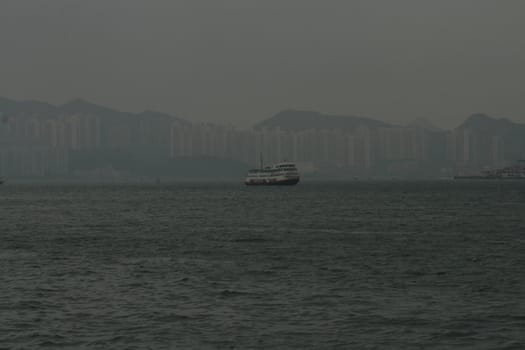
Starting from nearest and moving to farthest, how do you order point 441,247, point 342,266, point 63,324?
1. point 63,324
2. point 342,266
3. point 441,247

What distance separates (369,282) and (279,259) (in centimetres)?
884

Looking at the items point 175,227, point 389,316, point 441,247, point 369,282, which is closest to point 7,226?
point 175,227

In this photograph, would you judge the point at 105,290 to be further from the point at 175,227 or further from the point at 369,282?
the point at 175,227

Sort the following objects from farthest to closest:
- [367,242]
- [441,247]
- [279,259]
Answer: [367,242] < [441,247] < [279,259]

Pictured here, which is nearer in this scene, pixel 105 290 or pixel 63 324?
pixel 63 324

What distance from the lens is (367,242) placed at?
4800 cm

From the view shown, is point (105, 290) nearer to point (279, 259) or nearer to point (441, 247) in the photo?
point (279, 259)

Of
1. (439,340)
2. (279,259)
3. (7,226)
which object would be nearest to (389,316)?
(439,340)

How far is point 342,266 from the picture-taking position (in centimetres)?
3553

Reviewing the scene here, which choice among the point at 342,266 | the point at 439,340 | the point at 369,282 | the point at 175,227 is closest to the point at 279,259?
the point at 342,266

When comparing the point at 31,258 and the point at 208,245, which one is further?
the point at 208,245

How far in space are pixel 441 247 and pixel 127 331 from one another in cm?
2674

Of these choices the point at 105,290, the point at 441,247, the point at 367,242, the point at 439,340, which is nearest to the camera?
the point at 439,340

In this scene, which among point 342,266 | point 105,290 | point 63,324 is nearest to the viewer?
point 63,324
